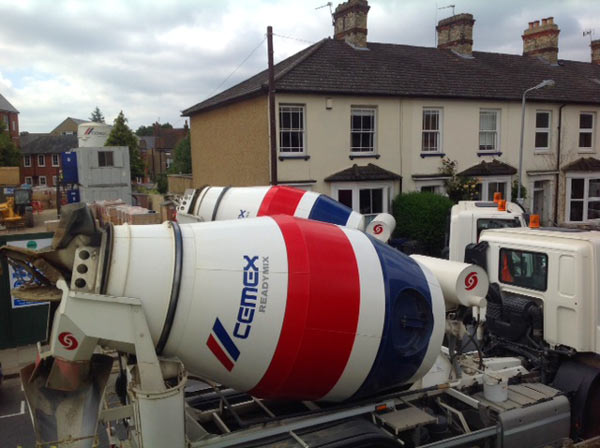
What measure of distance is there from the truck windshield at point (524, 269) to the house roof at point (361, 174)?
12648 millimetres

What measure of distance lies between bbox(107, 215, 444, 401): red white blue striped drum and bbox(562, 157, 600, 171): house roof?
915 inches

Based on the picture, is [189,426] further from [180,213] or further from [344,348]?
[180,213]

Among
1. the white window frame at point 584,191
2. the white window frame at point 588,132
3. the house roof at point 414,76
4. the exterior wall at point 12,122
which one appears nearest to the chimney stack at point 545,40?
the house roof at point 414,76

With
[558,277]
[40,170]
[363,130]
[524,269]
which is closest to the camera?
[558,277]

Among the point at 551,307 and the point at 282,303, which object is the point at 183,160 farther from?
the point at 282,303

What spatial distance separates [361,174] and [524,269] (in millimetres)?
13172

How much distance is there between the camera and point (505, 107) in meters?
22.7

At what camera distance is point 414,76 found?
2150 centimetres

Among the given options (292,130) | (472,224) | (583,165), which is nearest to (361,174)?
(292,130)

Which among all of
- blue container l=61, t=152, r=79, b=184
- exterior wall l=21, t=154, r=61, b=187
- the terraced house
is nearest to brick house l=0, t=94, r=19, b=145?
exterior wall l=21, t=154, r=61, b=187

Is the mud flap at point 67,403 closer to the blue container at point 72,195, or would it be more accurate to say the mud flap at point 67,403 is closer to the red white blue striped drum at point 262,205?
the red white blue striped drum at point 262,205

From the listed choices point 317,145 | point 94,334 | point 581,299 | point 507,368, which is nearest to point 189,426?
point 94,334

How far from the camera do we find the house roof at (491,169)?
21859mm

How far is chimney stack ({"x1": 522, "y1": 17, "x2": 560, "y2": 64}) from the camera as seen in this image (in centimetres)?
2814
